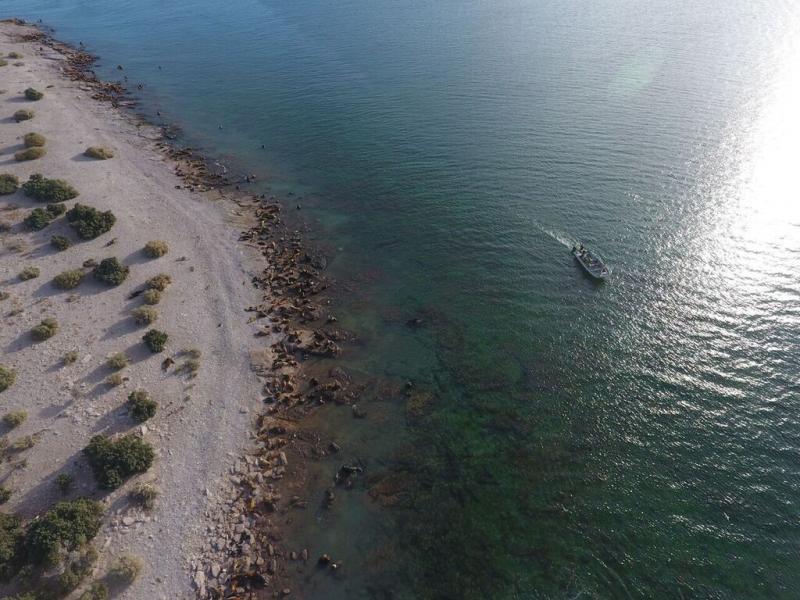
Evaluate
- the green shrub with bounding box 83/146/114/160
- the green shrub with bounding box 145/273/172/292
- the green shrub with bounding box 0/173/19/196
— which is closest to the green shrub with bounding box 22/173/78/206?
the green shrub with bounding box 0/173/19/196

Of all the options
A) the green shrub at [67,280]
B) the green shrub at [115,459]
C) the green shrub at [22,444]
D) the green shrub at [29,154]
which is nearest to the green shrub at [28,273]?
the green shrub at [67,280]

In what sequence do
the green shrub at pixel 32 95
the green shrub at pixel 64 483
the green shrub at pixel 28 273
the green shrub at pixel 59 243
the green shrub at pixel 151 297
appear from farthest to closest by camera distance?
the green shrub at pixel 32 95
the green shrub at pixel 59 243
the green shrub at pixel 28 273
the green shrub at pixel 151 297
the green shrub at pixel 64 483

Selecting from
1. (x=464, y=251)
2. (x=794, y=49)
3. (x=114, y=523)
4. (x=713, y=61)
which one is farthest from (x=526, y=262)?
(x=794, y=49)

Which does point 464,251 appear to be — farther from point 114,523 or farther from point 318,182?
point 114,523

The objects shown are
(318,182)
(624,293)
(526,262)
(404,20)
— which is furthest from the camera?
(404,20)

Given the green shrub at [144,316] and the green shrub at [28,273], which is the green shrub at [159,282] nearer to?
the green shrub at [144,316]

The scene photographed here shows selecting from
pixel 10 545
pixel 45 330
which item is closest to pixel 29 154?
pixel 45 330
